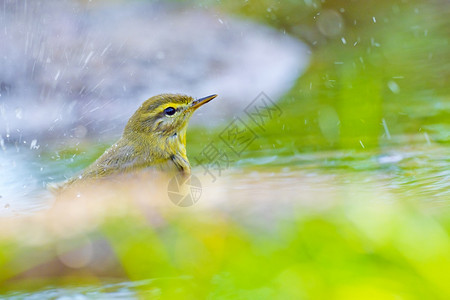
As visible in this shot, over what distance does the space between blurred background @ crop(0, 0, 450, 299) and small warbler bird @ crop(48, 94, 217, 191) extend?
0.77 ft

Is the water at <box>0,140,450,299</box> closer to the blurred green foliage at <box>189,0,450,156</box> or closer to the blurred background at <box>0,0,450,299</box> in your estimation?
the blurred background at <box>0,0,450,299</box>

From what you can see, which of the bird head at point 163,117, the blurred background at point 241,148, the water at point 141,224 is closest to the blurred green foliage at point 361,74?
the blurred background at point 241,148

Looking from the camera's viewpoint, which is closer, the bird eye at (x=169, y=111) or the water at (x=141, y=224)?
the water at (x=141, y=224)

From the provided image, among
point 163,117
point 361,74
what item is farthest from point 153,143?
point 361,74

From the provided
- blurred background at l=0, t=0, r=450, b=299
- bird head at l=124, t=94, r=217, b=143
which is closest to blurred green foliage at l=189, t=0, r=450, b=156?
blurred background at l=0, t=0, r=450, b=299

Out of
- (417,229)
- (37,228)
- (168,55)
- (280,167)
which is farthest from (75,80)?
(417,229)

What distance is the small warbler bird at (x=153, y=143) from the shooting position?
3365 millimetres

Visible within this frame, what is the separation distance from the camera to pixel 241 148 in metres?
4.19

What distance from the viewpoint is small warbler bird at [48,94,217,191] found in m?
3.37

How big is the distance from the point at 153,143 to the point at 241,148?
72 cm

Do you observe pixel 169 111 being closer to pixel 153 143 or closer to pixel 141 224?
pixel 153 143

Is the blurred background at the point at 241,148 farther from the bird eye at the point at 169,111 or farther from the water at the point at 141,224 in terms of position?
the bird eye at the point at 169,111

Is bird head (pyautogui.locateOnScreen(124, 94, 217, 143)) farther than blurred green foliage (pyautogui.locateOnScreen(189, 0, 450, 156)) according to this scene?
No

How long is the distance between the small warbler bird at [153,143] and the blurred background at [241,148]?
9.2 inches
